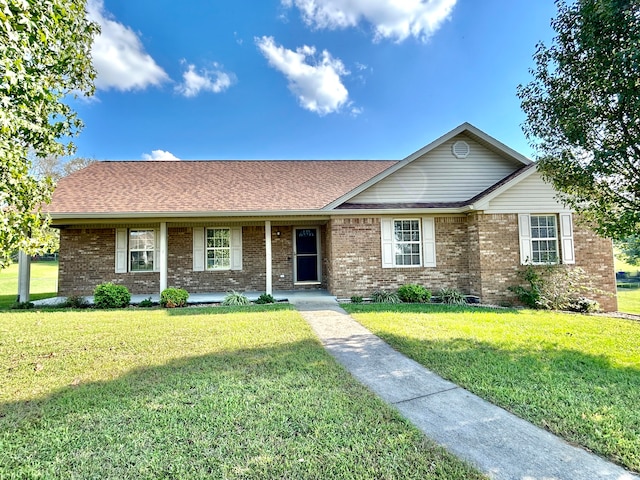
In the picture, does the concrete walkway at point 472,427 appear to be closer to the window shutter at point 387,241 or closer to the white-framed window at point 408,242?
the window shutter at point 387,241

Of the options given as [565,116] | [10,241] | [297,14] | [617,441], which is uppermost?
[297,14]

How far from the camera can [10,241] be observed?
391 centimetres

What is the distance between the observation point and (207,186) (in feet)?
42.3

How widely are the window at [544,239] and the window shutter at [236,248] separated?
10048mm

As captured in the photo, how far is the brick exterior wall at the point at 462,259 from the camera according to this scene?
10141 mm

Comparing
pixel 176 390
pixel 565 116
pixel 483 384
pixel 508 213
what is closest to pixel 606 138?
pixel 565 116

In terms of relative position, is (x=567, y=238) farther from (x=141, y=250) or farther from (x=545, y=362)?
(x=141, y=250)

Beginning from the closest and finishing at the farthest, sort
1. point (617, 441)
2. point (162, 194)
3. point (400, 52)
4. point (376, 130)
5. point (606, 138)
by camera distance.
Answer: point (617, 441) → point (606, 138) → point (162, 194) → point (400, 52) → point (376, 130)

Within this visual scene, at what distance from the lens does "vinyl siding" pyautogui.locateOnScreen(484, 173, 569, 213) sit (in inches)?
400

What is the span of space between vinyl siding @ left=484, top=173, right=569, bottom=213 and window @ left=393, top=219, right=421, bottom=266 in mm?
2322

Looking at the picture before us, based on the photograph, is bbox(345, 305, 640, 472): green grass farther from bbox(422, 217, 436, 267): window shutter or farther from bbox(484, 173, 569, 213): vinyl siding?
bbox(484, 173, 569, 213): vinyl siding

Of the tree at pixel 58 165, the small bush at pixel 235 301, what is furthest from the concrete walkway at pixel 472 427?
the tree at pixel 58 165

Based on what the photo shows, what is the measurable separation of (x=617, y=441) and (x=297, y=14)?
49.2 feet

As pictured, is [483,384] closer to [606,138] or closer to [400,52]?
[606,138]
